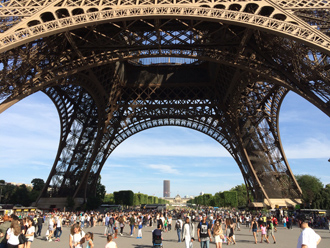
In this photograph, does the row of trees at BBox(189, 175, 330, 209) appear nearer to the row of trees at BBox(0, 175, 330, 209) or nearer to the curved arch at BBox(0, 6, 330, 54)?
the row of trees at BBox(0, 175, 330, 209)

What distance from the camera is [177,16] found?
16.8 meters

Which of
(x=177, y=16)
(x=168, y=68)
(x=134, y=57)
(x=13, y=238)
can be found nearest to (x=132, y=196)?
(x=168, y=68)

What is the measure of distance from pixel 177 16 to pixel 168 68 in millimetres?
22531

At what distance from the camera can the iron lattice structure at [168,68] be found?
55.2ft

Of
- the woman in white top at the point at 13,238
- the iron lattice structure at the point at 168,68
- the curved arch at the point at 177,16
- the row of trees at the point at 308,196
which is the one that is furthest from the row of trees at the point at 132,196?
the woman in white top at the point at 13,238

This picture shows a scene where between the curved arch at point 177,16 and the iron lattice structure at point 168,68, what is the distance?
5cm

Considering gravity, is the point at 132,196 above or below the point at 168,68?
below

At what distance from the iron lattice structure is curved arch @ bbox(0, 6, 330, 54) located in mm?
53

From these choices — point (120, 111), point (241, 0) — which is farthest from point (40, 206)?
point (241, 0)

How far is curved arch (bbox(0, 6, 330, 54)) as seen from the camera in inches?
613

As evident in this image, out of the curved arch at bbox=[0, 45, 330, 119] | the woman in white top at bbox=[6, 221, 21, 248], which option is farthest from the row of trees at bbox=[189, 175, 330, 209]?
the woman in white top at bbox=[6, 221, 21, 248]

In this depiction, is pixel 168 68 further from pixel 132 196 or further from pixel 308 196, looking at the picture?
pixel 132 196

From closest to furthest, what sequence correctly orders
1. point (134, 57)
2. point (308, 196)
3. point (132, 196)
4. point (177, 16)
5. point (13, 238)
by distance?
point (13, 238) → point (177, 16) → point (134, 57) → point (308, 196) → point (132, 196)

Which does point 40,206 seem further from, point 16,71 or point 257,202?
point 257,202
